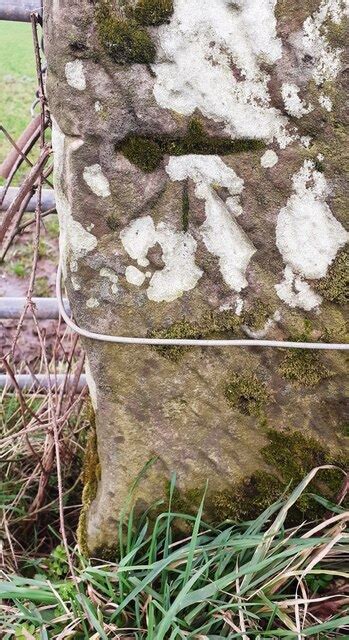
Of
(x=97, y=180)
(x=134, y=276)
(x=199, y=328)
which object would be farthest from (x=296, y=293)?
(x=97, y=180)

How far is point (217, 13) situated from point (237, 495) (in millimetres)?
887

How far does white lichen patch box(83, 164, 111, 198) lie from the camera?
3.18 feet

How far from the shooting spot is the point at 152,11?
0.87 meters

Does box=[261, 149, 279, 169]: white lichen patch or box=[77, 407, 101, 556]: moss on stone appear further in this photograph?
box=[77, 407, 101, 556]: moss on stone

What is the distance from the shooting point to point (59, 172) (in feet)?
3.37

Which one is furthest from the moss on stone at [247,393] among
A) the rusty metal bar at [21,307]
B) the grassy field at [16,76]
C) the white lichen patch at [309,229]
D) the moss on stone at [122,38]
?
the grassy field at [16,76]

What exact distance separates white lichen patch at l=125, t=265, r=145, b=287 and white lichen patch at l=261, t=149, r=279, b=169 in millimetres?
276

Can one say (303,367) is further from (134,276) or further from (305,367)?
(134,276)

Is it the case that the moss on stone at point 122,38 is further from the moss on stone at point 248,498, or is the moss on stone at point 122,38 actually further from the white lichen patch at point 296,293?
the moss on stone at point 248,498

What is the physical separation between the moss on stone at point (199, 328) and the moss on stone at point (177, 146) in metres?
0.28

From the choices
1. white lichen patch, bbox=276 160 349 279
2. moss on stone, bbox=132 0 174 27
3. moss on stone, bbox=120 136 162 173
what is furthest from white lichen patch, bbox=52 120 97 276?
white lichen patch, bbox=276 160 349 279

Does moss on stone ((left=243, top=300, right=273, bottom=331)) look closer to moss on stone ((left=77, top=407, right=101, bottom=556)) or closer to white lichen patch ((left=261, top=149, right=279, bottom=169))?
white lichen patch ((left=261, top=149, right=279, bottom=169))

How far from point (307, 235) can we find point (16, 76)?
4094 mm

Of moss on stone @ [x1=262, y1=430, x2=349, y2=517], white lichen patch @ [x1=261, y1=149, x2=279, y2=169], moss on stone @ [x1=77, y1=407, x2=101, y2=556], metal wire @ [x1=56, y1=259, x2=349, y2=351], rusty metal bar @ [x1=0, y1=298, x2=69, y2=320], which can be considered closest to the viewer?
white lichen patch @ [x1=261, y1=149, x2=279, y2=169]
